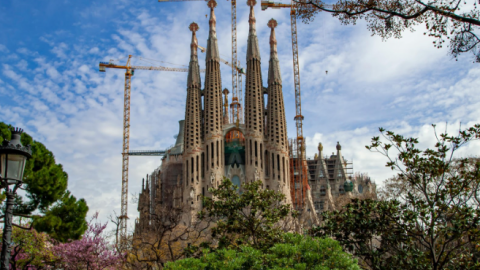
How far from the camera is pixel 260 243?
15.8 m

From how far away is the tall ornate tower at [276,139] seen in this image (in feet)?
178

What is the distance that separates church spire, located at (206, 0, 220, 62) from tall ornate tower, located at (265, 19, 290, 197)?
707 centimetres

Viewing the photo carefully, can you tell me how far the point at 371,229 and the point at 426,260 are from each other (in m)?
1.84

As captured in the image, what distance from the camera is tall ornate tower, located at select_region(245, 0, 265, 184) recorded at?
2131 inches

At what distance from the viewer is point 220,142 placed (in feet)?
182

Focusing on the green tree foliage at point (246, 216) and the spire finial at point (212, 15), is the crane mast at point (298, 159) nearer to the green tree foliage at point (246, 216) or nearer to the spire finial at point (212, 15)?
the spire finial at point (212, 15)

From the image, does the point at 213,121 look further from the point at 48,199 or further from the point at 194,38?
the point at 48,199

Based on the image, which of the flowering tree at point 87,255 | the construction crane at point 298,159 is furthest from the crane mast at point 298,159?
the flowering tree at point 87,255

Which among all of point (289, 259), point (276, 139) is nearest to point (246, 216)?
point (289, 259)

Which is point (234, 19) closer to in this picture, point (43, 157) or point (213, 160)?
point (213, 160)

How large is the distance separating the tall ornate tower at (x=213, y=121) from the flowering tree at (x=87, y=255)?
32623mm

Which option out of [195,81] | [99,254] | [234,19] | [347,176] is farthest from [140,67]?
[99,254]

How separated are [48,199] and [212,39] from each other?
142 ft

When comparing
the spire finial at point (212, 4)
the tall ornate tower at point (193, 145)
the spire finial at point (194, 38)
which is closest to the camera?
the tall ornate tower at point (193, 145)
